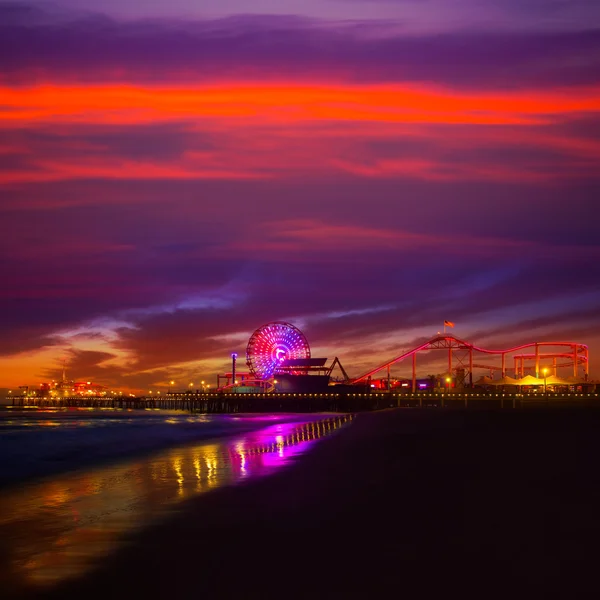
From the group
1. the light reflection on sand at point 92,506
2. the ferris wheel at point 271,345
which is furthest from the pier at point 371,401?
the light reflection on sand at point 92,506

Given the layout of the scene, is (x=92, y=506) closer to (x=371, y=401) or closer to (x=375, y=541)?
(x=375, y=541)

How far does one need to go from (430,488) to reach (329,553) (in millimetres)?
7078

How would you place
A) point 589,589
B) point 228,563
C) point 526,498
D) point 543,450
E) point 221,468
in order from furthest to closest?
point 543,450 < point 221,468 < point 526,498 < point 228,563 < point 589,589

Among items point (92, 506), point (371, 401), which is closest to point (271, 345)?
point (371, 401)

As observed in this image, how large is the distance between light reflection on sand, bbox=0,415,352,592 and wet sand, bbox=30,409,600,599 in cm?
55

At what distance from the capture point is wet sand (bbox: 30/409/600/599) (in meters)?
9.21

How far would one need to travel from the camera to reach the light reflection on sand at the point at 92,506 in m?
10.7

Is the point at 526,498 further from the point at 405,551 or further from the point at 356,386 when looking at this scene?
the point at 356,386

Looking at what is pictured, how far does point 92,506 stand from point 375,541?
7.01m

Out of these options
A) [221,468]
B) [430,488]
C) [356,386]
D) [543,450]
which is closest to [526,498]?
[430,488]

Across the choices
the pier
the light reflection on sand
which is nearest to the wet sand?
the light reflection on sand

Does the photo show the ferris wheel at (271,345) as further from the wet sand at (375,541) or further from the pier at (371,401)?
the wet sand at (375,541)

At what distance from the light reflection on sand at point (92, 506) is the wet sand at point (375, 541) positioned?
551 millimetres

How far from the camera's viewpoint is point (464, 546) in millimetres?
11141
